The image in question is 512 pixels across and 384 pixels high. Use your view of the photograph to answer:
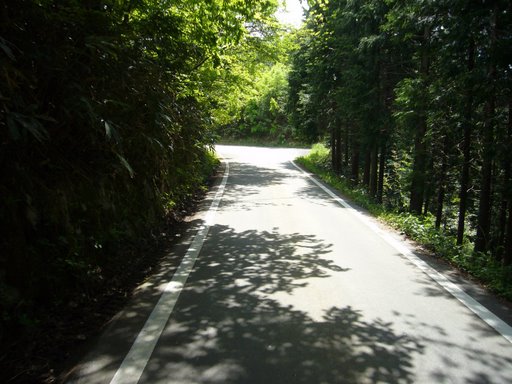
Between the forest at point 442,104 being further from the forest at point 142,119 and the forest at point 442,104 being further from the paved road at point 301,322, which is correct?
the paved road at point 301,322

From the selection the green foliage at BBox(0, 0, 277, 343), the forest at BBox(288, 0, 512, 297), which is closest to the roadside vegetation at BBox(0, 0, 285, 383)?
the green foliage at BBox(0, 0, 277, 343)

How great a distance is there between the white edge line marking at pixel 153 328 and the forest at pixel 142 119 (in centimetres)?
63

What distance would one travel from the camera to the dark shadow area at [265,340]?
3.41 m

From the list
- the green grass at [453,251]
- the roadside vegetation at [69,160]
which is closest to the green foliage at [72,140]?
the roadside vegetation at [69,160]

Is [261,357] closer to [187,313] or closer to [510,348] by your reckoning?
[187,313]

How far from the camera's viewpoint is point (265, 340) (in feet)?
13.1

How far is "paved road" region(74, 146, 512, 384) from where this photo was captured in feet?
11.4

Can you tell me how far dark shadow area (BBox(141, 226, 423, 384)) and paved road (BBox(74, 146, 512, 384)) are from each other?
0.01 m

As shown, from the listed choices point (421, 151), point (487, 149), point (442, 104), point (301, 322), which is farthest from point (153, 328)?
point (421, 151)

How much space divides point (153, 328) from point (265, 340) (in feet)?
3.67

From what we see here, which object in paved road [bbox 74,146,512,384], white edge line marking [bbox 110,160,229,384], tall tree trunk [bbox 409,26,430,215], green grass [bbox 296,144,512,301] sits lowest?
green grass [bbox 296,144,512,301]

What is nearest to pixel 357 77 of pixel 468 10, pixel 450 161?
pixel 450 161

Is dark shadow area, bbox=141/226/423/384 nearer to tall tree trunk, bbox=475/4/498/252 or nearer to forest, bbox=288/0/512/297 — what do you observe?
forest, bbox=288/0/512/297

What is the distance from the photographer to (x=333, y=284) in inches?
219
